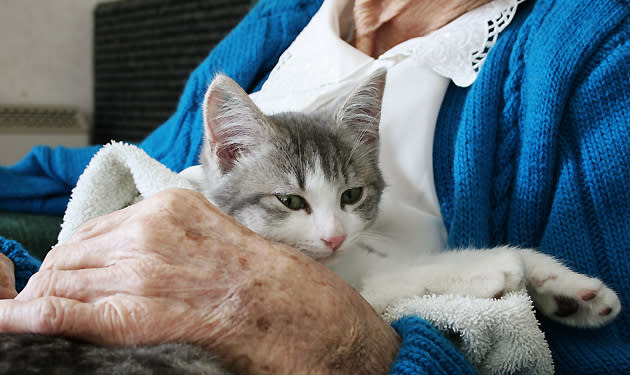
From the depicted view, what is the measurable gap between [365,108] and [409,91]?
148 mm

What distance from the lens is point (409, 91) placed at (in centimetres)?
108

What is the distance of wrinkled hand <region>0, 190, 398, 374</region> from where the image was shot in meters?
0.51

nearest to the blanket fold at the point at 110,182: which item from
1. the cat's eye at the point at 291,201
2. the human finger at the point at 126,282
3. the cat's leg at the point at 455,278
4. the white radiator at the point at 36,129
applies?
the cat's eye at the point at 291,201

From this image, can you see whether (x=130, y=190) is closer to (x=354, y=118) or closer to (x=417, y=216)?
(x=354, y=118)

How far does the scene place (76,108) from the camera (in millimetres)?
2693

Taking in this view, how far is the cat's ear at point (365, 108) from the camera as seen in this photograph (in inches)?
37.2

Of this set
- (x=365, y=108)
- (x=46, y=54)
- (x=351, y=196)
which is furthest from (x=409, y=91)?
(x=46, y=54)

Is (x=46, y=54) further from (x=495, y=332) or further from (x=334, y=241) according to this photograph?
(x=495, y=332)

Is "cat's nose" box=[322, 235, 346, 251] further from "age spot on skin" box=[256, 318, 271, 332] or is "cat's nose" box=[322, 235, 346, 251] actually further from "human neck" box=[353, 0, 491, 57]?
"human neck" box=[353, 0, 491, 57]

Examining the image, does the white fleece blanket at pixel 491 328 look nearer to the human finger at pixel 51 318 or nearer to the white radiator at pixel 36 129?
the human finger at pixel 51 318

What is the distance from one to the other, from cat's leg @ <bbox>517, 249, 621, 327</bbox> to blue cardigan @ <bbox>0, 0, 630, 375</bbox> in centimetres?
5

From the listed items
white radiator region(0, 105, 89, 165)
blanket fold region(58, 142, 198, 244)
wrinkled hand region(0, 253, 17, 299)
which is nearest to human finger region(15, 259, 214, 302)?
wrinkled hand region(0, 253, 17, 299)

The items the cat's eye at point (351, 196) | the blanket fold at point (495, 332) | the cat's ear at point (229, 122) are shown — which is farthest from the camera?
the cat's eye at point (351, 196)

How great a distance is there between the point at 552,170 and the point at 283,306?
58 cm
